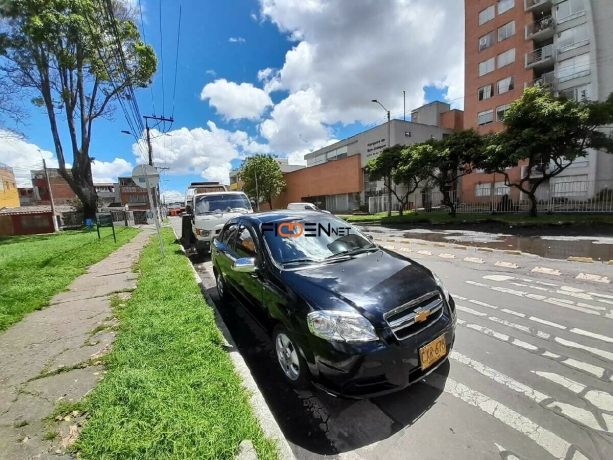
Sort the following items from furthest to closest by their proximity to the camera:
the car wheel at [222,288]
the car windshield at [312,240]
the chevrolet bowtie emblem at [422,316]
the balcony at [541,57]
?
the balcony at [541,57], the car wheel at [222,288], the car windshield at [312,240], the chevrolet bowtie emblem at [422,316]

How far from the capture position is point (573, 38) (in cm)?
2147

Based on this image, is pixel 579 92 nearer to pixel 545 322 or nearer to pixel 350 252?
pixel 545 322

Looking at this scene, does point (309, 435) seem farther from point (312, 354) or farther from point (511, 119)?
point (511, 119)

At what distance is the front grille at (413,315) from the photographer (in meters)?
2.31

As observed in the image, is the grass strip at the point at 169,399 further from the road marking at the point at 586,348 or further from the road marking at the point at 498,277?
the road marking at the point at 498,277

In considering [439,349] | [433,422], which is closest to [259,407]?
[433,422]

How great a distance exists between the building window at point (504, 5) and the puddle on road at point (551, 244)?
25.5 meters

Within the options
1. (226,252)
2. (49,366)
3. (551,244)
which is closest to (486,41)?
(551,244)

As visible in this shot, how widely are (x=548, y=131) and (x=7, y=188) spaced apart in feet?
172

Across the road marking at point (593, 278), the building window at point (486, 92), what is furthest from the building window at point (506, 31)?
the road marking at point (593, 278)

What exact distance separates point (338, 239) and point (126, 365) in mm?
2695

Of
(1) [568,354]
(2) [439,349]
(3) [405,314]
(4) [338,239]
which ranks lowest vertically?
(1) [568,354]

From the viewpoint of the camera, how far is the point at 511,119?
13.6 meters

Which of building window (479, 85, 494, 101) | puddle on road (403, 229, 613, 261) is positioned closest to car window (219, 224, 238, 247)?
puddle on road (403, 229, 613, 261)
